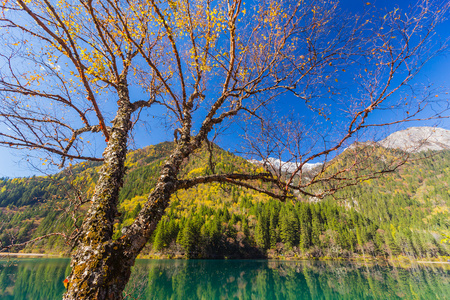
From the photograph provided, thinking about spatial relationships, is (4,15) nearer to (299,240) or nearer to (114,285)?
(114,285)

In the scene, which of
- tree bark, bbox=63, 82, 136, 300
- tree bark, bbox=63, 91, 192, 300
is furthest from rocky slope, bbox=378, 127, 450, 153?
tree bark, bbox=63, 82, 136, 300

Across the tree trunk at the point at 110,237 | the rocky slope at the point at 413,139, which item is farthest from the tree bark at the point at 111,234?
the rocky slope at the point at 413,139

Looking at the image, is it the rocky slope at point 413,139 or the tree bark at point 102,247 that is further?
the rocky slope at point 413,139

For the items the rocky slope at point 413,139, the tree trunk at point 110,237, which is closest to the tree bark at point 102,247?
the tree trunk at point 110,237

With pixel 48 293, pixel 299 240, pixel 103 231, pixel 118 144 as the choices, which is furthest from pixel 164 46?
pixel 299 240

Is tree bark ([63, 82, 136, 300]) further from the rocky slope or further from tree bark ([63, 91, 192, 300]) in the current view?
the rocky slope

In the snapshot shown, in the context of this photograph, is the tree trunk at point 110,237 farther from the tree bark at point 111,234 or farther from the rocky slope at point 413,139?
the rocky slope at point 413,139

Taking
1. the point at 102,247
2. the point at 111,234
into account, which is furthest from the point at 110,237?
the point at 102,247

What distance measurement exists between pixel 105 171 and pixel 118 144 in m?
0.39

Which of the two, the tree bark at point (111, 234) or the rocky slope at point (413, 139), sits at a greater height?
the rocky slope at point (413, 139)

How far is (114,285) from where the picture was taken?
→ 1.67 m

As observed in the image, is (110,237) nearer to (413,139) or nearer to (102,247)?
(102,247)

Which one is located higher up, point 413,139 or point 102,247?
point 413,139

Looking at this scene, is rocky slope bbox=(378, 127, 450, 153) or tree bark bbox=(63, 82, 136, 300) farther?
rocky slope bbox=(378, 127, 450, 153)
